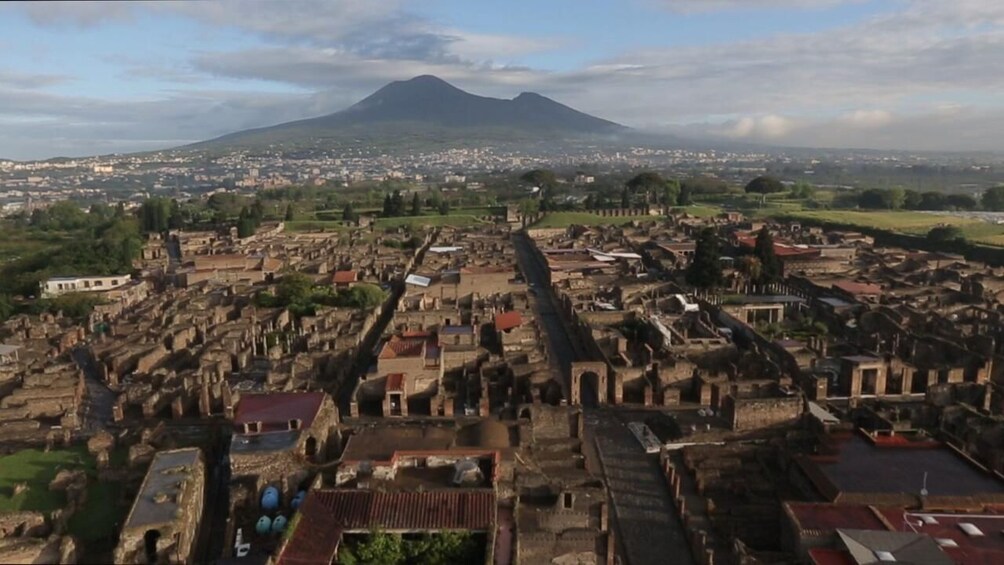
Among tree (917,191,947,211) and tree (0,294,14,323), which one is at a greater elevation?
tree (917,191,947,211)

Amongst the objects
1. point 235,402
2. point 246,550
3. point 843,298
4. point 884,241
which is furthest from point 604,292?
point 884,241

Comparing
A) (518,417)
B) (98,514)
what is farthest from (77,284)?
(518,417)

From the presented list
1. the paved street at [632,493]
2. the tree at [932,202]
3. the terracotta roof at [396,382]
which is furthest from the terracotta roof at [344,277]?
the tree at [932,202]

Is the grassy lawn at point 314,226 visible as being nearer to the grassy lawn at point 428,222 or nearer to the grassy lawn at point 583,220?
the grassy lawn at point 428,222

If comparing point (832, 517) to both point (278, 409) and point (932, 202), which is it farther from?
point (932, 202)

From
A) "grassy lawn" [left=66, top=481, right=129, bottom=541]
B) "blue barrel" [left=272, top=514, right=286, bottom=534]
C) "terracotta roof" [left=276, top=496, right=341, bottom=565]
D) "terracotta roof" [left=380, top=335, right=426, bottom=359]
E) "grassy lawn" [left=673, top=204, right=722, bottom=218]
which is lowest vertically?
"grassy lawn" [left=66, top=481, right=129, bottom=541]

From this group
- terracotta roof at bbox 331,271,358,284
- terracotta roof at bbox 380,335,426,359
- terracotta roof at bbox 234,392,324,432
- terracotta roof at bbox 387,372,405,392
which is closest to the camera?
terracotta roof at bbox 234,392,324,432

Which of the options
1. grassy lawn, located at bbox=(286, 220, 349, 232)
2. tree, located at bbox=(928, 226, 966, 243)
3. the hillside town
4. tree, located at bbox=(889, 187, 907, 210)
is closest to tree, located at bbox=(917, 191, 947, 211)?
tree, located at bbox=(889, 187, 907, 210)

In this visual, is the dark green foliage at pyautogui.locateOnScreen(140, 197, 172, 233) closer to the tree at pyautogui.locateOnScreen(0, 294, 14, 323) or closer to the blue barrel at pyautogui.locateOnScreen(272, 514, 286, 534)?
the tree at pyautogui.locateOnScreen(0, 294, 14, 323)
